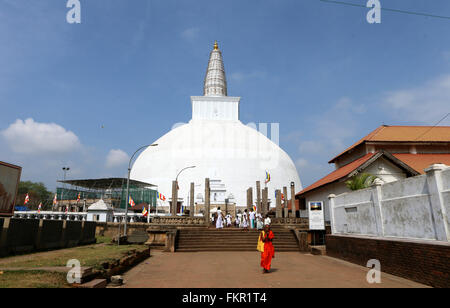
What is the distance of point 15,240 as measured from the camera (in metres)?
12.2

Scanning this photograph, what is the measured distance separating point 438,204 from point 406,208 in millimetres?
1429

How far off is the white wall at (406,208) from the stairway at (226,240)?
18.7ft

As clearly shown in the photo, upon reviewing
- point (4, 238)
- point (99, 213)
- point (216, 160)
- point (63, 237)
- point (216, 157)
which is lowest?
point (63, 237)

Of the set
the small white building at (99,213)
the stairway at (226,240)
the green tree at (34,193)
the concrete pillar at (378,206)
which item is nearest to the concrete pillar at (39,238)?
the stairway at (226,240)

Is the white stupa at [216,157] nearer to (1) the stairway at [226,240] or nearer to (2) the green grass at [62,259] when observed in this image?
(1) the stairway at [226,240]

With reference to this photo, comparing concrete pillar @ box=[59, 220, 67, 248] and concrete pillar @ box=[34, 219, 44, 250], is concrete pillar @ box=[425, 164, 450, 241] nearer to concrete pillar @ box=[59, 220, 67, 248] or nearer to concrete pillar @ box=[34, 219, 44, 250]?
concrete pillar @ box=[34, 219, 44, 250]

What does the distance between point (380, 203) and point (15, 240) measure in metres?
14.3

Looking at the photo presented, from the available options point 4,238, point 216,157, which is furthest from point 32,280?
point 216,157

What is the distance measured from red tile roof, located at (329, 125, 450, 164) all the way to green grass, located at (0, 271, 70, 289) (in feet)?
66.6

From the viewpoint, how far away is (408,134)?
2238cm

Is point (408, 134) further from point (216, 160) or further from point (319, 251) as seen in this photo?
point (216, 160)
